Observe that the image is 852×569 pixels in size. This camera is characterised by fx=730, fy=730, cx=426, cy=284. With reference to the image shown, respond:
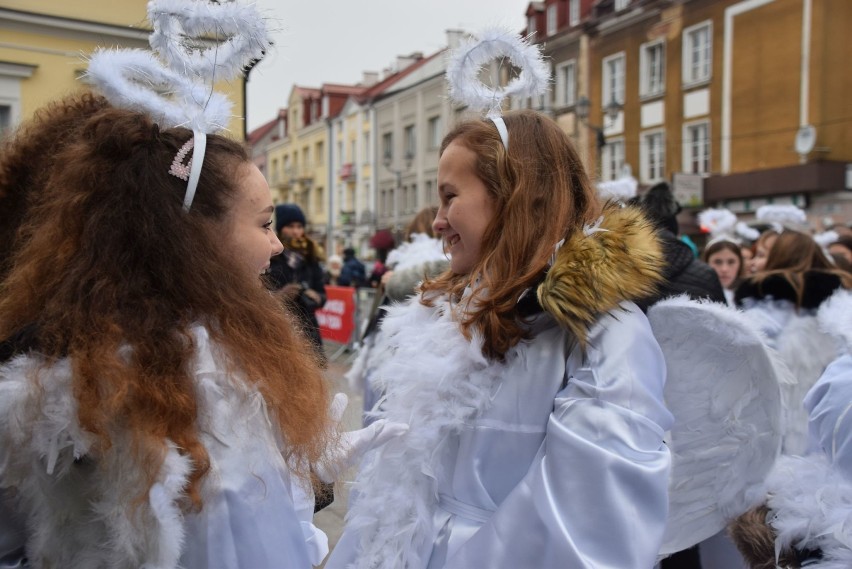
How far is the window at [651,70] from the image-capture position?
21.5 meters

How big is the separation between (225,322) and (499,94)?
1.09m

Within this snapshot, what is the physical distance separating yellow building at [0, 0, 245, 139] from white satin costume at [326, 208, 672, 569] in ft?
32.6

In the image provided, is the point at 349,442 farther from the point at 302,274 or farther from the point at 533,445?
the point at 302,274

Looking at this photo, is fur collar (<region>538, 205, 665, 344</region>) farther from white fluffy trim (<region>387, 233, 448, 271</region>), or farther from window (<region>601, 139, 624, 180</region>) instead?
window (<region>601, 139, 624, 180</region>)

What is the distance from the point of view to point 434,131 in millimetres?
33812

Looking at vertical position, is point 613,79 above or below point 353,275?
above

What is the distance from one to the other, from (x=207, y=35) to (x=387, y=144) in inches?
1456

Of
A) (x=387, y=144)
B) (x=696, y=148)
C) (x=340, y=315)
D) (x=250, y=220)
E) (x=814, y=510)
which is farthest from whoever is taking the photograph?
(x=387, y=144)

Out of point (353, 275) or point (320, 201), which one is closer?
point (353, 275)

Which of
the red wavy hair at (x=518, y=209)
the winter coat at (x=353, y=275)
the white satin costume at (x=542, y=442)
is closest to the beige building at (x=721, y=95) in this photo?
the winter coat at (x=353, y=275)

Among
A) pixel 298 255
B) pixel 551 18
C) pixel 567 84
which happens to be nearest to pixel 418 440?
pixel 298 255

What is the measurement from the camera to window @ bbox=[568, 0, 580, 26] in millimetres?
25359

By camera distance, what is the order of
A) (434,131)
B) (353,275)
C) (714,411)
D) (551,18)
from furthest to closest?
(434,131)
(551,18)
(353,275)
(714,411)

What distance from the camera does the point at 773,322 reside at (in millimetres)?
4387
